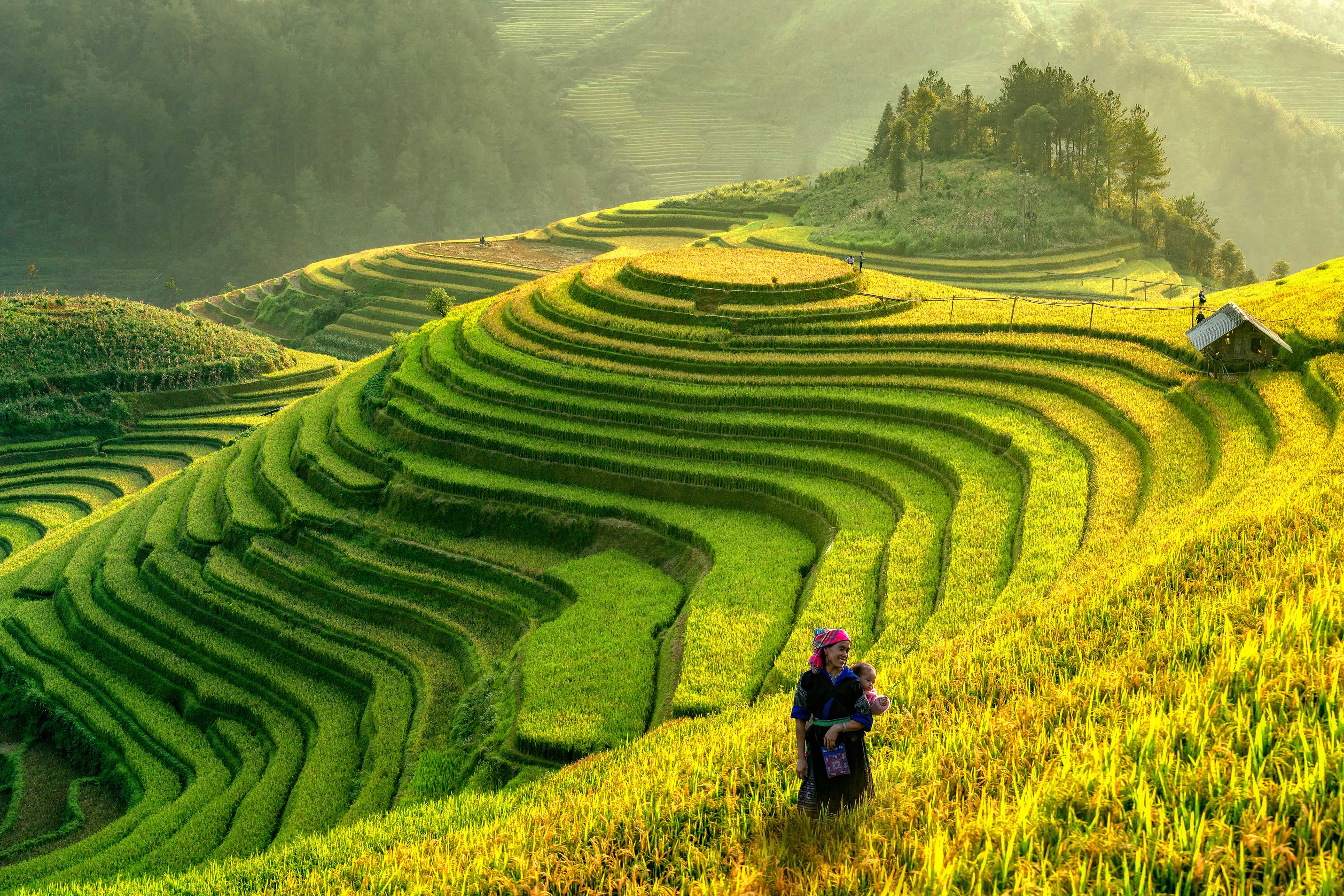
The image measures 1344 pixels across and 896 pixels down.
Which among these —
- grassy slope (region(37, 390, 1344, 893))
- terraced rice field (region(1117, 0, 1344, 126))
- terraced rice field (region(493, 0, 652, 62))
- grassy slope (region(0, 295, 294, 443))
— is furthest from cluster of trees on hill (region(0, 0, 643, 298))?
grassy slope (region(37, 390, 1344, 893))

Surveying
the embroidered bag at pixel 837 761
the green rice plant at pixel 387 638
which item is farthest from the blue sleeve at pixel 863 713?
the green rice plant at pixel 387 638

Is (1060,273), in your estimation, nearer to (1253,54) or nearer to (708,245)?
(708,245)

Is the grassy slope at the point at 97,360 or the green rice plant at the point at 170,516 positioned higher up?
the grassy slope at the point at 97,360

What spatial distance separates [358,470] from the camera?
23.7 m

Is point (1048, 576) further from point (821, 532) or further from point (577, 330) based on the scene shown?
point (577, 330)

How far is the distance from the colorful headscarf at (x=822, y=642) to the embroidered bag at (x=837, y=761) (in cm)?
47

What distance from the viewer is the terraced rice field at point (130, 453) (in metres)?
32.0

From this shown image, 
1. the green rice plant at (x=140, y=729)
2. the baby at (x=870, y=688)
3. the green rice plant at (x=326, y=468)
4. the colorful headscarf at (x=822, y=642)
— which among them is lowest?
the green rice plant at (x=140, y=729)

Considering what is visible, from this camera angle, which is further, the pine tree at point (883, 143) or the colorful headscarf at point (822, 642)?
the pine tree at point (883, 143)

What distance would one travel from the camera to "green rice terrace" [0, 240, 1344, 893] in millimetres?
5320

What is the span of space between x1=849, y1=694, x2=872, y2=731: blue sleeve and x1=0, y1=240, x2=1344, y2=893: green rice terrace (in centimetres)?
52

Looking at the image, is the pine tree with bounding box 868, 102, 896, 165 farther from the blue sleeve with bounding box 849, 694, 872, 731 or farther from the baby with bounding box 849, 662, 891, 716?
the blue sleeve with bounding box 849, 694, 872, 731

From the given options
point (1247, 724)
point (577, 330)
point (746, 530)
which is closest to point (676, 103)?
point (577, 330)

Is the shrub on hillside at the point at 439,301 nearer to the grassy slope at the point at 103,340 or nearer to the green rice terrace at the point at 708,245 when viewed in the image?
the green rice terrace at the point at 708,245
